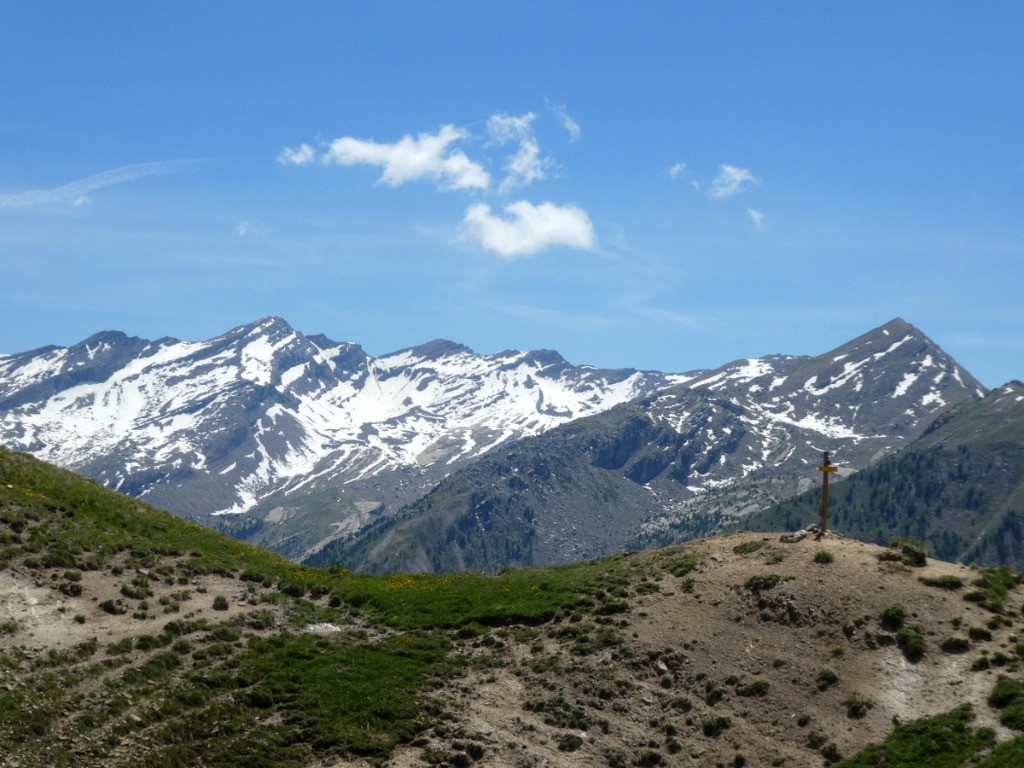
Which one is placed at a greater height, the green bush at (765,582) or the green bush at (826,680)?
the green bush at (765,582)

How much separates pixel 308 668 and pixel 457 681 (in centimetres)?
621

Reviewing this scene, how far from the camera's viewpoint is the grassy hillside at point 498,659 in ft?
116

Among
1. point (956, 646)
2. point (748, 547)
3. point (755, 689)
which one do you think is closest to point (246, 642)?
point (755, 689)

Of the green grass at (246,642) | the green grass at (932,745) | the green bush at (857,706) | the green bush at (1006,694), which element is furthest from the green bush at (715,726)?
the green bush at (1006,694)

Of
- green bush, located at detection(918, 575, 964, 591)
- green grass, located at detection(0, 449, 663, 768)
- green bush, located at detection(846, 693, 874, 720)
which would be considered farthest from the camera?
green bush, located at detection(918, 575, 964, 591)

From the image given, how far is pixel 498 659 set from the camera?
42.6 m

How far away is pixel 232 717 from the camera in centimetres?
Answer: 3584

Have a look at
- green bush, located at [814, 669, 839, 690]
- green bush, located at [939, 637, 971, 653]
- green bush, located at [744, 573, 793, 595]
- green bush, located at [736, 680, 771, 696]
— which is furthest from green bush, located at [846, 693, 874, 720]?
green bush, located at [744, 573, 793, 595]

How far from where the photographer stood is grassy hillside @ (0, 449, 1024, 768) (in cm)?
3534

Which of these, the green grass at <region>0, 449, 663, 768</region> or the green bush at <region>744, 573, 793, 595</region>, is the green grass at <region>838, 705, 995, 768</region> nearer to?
the green bush at <region>744, 573, 793, 595</region>

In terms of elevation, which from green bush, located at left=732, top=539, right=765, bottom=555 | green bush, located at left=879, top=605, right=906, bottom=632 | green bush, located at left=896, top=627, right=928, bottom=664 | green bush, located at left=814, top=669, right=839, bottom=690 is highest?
green bush, located at left=732, top=539, right=765, bottom=555

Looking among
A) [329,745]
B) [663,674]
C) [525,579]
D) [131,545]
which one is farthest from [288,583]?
[663,674]

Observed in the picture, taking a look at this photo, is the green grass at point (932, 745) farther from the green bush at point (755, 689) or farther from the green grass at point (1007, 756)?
the green bush at point (755, 689)

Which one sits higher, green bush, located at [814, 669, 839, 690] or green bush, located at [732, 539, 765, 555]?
green bush, located at [732, 539, 765, 555]
